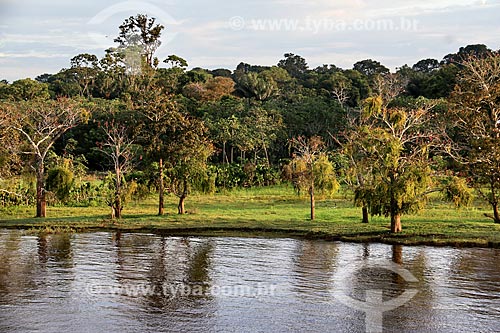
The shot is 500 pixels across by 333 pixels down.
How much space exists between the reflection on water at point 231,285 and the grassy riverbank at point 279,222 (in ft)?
4.85

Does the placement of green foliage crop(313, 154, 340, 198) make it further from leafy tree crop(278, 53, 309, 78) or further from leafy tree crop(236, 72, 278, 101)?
leafy tree crop(278, 53, 309, 78)

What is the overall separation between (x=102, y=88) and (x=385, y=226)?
173 ft

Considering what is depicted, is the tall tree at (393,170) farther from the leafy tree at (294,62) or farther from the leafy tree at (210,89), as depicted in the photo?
the leafy tree at (294,62)

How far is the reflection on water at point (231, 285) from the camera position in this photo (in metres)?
14.2

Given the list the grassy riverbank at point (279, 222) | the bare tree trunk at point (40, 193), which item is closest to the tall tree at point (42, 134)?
the bare tree trunk at point (40, 193)

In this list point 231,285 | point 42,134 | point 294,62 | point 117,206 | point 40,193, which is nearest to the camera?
point 231,285

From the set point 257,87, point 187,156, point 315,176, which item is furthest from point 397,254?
point 257,87

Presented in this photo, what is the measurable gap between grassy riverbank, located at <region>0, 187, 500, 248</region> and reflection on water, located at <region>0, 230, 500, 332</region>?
1480mm

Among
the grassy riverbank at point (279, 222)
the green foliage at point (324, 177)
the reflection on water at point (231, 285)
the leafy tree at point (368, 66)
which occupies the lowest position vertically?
the reflection on water at point (231, 285)

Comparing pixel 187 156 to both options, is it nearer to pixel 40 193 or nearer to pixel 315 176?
pixel 315 176

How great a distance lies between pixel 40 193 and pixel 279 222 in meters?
12.5

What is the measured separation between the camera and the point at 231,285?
1756 centimetres

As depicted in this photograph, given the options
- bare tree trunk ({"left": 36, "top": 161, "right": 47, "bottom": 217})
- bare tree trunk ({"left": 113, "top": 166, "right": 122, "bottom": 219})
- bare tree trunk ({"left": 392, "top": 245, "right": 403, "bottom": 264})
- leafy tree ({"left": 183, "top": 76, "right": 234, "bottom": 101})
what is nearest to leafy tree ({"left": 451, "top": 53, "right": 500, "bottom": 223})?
bare tree trunk ({"left": 392, "top": 245, "right": 403, "bottom": 264})

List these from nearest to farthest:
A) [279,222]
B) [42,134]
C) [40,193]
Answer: [279,222], [40,193], [42,134]
